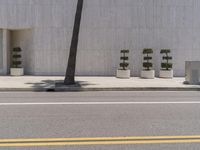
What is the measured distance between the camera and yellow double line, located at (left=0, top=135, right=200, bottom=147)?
6.26 m

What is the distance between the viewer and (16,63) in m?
21.1

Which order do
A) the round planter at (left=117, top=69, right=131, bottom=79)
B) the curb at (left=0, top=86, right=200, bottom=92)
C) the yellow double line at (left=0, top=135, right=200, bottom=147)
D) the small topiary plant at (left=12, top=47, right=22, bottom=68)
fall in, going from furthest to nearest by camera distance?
the small topiary plant at (left=12, top=47, right=22, bottom=68), the round planter at (left=117, top=69, right=131, bottom=79), the curb at (left=0, top=86, right=200, bottom=92), the yellow double line at (left=0, top=135, right=200, bottom=147)

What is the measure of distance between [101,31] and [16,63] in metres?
5.53

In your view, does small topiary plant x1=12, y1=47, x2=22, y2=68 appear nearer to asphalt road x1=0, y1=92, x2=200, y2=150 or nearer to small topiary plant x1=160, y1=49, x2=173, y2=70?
small topiary plant x1=160, y1=49, x2=173, y2=70

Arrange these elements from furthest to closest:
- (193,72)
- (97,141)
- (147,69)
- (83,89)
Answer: (147,69) < (193,72) < (83,89) < (97,141)

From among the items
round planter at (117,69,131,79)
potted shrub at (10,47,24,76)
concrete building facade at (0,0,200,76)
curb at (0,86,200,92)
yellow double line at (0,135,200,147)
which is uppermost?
concrete building facade at (0,0,200,76)

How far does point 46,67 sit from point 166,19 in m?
8.03

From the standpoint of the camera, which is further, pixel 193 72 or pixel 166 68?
pixel 166 68

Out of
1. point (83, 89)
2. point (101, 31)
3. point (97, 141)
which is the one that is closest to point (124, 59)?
point (101, 31)

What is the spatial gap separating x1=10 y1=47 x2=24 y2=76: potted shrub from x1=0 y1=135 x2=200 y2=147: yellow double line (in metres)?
14.9

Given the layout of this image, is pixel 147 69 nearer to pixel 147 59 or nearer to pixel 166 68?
pixel 147 59

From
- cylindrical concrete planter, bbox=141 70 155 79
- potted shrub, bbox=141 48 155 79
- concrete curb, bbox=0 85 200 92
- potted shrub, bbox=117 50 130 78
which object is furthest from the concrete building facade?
concrete curb, bbox=0 85 200 92

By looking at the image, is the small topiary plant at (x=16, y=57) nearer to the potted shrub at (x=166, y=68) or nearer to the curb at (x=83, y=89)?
the curb at (x=83, y=89)

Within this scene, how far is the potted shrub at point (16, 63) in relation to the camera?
20.9 metres
